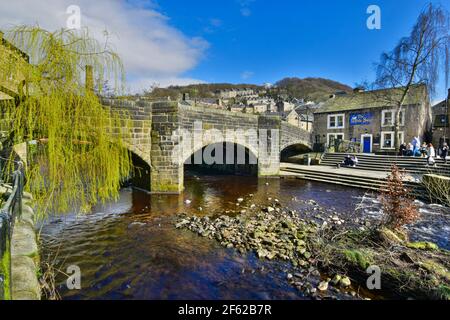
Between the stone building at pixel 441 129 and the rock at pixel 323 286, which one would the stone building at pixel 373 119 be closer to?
the stone building at pixel 441 129

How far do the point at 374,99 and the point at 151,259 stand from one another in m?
24.1

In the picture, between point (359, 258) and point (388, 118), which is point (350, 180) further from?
point (388, 118)

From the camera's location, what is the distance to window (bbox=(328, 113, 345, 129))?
2633 centimetres

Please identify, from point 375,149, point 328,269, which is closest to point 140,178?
point 328,269

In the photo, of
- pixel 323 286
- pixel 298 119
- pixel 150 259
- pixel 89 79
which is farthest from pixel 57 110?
pixel 298 119

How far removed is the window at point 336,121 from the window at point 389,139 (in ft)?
13.7

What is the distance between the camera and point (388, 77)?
1773 centimetres

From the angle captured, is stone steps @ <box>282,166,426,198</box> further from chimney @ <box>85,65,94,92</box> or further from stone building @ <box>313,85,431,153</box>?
chimney @ <box>85,65,94,92</box>

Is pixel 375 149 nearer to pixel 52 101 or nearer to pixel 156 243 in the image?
pixel 156 243

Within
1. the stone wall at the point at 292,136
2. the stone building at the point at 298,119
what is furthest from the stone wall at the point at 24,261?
the stone building at the point at 298,119

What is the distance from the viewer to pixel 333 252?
4988 millimetres

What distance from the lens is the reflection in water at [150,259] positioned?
3998 millimetres

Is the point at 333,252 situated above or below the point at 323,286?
above
